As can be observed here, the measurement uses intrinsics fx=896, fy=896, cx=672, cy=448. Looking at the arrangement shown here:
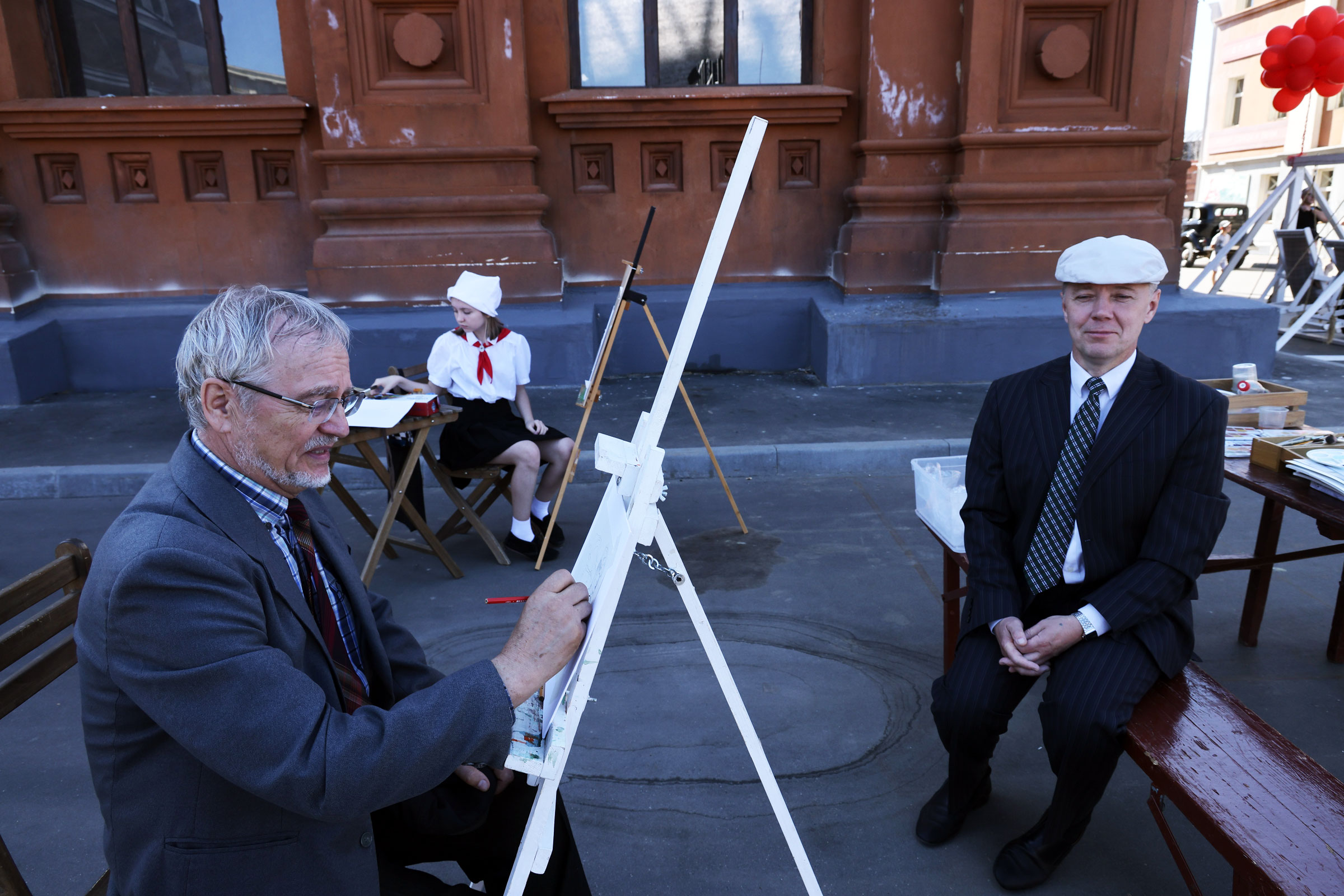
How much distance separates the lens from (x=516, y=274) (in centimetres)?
700

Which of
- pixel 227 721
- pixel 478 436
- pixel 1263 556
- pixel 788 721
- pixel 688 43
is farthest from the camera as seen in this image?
pixel 688 43

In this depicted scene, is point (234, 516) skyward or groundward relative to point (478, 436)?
skyward

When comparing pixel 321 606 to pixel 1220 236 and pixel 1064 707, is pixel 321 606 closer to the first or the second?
pixel 1064 707

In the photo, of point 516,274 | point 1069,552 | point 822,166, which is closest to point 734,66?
point 822,166

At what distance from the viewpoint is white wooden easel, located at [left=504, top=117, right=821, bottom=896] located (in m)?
1.54

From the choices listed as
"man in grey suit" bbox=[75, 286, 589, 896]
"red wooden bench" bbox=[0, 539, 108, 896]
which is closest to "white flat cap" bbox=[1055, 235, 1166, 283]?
"man in grey suit" bbox=[75, 286, 589, 896]

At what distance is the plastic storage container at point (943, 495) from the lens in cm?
309

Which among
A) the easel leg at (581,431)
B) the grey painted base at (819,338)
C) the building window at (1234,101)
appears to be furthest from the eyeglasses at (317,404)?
the building window at (1234,101)

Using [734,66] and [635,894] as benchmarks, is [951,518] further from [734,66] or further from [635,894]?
[734,66]

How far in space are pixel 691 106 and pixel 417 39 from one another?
84.6 inches

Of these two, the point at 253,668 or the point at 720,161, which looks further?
the point at 720,161

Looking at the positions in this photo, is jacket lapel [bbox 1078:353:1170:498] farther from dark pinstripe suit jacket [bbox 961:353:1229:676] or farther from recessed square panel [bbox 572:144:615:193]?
recessed square panel [bbox 572:144:615:193]

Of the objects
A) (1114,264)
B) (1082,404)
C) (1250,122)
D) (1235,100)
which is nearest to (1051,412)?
(1082,404)

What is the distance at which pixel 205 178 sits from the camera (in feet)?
24.0
